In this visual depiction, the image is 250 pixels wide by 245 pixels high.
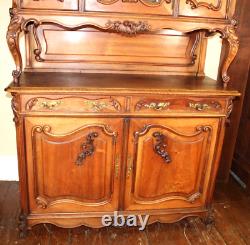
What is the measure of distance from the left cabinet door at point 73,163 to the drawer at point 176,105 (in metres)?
0.15

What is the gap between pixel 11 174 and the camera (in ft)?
7.91

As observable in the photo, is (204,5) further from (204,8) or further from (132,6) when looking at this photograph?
(132,6)

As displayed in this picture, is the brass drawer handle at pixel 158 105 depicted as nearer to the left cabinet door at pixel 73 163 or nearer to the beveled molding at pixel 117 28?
the left cabinet door at pixel 73 163

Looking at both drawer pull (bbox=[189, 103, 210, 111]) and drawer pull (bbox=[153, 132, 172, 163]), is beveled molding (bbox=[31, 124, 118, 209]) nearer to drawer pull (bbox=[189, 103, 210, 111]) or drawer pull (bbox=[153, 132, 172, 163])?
drawer pull (bbox=[153, 132, 172, 163])

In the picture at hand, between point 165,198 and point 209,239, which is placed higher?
point 165,198

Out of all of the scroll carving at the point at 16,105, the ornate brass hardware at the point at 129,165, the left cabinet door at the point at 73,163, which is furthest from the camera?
the ornate brass hardware at the point at 129,165

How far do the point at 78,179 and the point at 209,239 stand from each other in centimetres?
94

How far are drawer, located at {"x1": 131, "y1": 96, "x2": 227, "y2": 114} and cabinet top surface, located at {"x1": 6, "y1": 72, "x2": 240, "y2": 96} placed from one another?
0.17ft

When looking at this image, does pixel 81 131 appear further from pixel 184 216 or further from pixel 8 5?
pixel 8 5

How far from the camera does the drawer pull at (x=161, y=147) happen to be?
1.75m

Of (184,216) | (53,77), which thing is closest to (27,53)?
(53,77)

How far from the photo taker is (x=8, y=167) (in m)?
2.39

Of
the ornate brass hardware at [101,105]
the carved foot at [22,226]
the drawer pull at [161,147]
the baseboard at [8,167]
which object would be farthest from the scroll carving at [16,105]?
the baseboard at [8,167]

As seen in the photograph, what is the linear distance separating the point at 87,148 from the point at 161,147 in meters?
0.44
